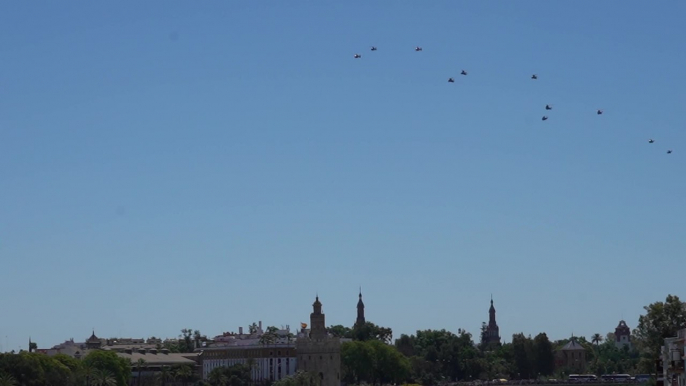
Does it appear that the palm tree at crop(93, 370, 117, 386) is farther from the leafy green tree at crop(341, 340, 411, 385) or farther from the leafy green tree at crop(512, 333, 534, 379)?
the leafy green tree at crop(512, 333, 534, 379)

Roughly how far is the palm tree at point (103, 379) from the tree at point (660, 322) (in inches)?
2272

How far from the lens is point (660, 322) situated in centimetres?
11156

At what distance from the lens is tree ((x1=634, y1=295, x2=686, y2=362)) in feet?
363

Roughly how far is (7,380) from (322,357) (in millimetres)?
53267

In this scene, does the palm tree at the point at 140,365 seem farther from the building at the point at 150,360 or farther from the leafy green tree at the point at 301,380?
the leafy green tree at the point at 301,380

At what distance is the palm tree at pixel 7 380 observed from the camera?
118 m

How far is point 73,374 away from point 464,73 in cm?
7772

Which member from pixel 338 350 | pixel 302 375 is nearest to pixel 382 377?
pixel 338 350

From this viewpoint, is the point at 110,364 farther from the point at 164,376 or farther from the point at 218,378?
the point at 164,376

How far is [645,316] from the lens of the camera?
11306cm

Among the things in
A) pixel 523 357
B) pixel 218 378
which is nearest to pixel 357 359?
pixel 218 378

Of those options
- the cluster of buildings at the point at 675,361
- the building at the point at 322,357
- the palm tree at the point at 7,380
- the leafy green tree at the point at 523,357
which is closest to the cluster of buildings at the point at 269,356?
the building at the point at 322,357

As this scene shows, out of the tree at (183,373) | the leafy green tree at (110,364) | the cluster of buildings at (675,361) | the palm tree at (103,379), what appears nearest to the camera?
the cluster of buildings at (675,361)

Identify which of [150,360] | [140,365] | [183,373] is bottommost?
[183,373]
